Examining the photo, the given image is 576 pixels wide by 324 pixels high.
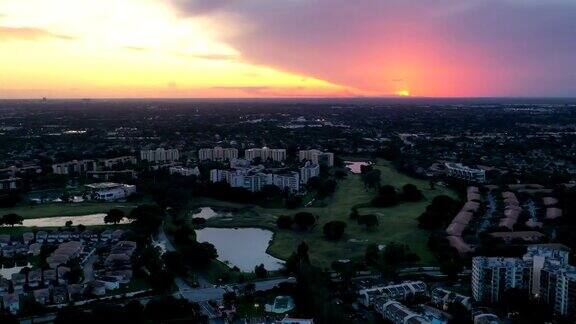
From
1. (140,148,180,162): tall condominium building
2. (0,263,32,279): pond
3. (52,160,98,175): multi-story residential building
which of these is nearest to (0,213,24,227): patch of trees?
(0,263,32,279): pond

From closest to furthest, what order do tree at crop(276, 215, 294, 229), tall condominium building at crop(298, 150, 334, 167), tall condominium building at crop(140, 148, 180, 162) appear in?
tree at crop(276, 215, 294, 229), tall condominium building at crop(298, 150, 334, 167), tall condominium building at crop(140, 148, 180, 162)

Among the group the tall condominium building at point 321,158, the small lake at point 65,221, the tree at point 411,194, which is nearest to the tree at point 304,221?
the tree at point 411,194

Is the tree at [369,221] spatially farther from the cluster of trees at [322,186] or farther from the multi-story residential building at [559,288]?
A: the multi-story residential building at [559,288]

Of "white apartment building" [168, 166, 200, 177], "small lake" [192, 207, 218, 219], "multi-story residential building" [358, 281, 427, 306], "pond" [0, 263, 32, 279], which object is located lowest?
"small lake" [192, 207, 218, 219]

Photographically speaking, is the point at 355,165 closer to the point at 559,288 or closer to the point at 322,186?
the point at 322,186

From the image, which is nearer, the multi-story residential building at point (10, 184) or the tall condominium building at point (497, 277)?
the tall condominium building at point (497, 277)

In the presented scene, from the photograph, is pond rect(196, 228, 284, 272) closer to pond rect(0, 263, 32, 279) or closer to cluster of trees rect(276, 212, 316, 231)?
cluster of trees rect(276, 212, 316, 231)

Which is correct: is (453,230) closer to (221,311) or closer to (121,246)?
(221,311)
